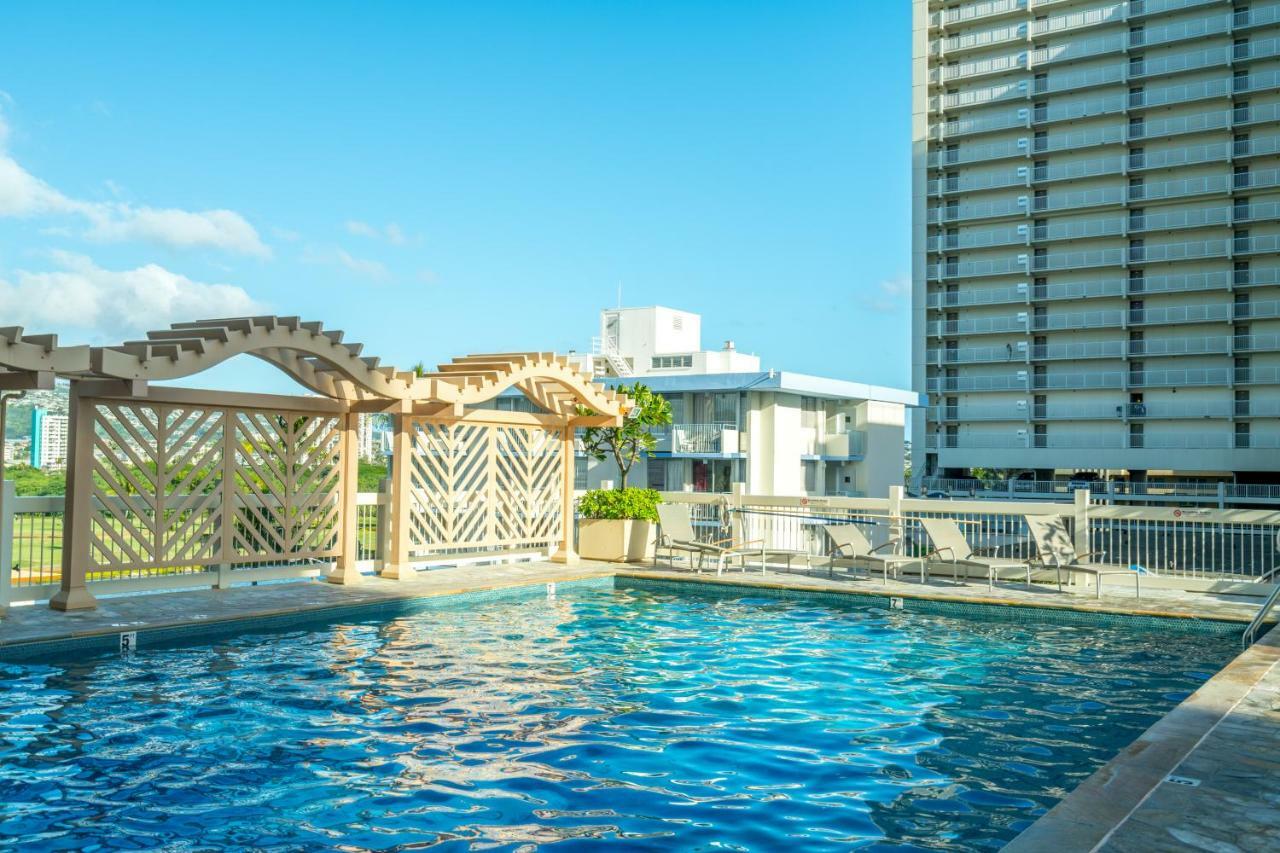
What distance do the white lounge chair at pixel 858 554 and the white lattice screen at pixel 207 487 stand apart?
7.27 meters

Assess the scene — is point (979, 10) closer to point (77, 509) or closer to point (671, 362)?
point (671, 362)

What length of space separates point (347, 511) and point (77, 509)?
368 centimetres

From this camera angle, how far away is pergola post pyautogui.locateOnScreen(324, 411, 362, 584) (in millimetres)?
13969

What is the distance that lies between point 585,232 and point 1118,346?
34.3 meters

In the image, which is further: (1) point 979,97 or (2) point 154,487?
(1) point 979,97

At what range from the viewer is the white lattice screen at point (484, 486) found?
15.5 meters

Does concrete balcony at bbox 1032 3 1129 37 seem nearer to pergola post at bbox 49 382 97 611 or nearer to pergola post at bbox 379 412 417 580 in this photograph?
pergola post at bbox 379 412 417 580

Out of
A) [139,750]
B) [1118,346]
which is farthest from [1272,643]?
[1118,346]

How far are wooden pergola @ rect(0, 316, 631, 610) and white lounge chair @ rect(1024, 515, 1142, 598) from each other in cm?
713

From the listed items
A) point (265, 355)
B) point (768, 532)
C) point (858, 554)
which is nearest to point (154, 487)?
point (265, 355)

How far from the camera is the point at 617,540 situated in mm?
17578

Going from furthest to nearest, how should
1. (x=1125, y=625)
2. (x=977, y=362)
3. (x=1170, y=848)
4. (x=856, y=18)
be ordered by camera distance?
(x=977, y=362) → (x=856, y=18) → (x=1125, y=625) → (x=1170, y=848)

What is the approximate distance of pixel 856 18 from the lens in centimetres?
3575

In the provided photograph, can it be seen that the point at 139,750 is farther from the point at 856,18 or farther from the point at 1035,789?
the point at 856,18
